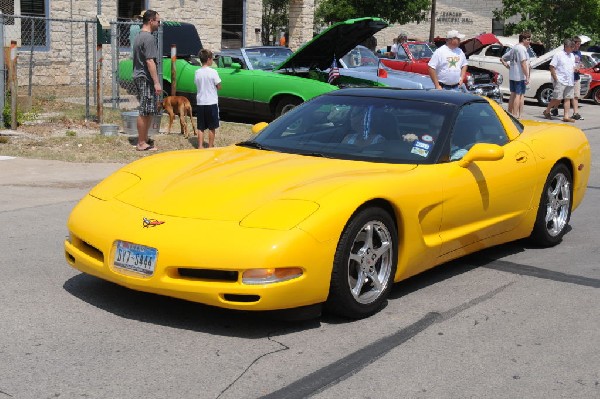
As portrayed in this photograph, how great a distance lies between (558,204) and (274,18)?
1175 inches

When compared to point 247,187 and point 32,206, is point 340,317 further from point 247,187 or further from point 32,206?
point 32,206

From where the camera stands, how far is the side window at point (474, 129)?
6316 mm

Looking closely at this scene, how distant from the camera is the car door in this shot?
5.95 metres

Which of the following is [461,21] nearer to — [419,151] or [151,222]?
[419,151]

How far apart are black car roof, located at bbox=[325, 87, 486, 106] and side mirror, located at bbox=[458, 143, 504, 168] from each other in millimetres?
632

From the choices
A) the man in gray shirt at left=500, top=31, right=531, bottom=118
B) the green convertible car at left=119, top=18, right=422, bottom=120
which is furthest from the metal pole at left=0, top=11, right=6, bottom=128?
the man in gray shirt at left=500, top=31, right=531, bottom=118

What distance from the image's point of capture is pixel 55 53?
67.0 feet

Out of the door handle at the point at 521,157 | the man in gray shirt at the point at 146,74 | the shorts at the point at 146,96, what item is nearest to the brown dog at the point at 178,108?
the man in gray shirt at the point at 146,74

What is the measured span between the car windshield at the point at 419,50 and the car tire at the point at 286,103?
29.1 feet

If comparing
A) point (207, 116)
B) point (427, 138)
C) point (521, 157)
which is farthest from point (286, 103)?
point (427, 138)

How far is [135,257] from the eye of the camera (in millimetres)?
4938

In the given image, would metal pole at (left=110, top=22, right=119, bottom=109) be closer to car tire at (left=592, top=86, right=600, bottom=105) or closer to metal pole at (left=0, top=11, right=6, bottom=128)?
metal pole at (left=0, top=11, right=6, bottom=128)

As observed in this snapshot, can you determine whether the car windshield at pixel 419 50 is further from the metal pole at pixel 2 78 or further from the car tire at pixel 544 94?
the metal pole at pixel 2 78

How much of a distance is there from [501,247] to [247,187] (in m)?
2.81
